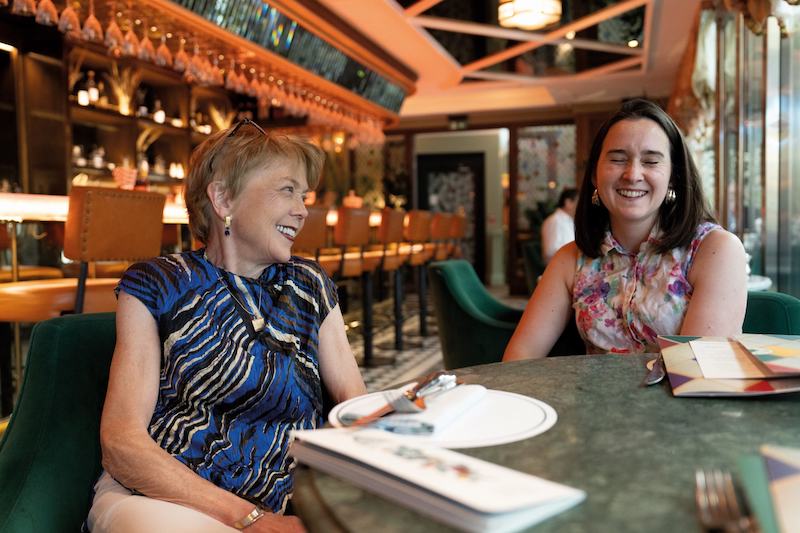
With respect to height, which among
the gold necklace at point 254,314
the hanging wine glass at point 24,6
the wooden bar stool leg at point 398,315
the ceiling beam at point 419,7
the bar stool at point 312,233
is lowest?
the wooden bar stool leg at point 398,315

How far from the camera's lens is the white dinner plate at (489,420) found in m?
0.76

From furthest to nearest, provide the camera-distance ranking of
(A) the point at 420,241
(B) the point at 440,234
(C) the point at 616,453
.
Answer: (B) the point at 440,234, (A) the point at 420,241, (C) the point at 616,453

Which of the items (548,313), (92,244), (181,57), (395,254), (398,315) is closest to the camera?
(548,313)

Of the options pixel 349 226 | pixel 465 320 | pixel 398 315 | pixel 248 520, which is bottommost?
pixel 398 315

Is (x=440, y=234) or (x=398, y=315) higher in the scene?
(x=440, y=234)

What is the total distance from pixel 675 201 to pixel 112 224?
2.14m

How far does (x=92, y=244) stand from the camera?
2.78m

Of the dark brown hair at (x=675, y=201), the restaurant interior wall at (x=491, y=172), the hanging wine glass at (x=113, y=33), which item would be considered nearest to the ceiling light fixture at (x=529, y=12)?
the hanging wine glass at (x=113, y=33)

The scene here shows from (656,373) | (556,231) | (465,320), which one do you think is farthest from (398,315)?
(656,373)

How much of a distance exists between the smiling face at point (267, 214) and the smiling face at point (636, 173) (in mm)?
828

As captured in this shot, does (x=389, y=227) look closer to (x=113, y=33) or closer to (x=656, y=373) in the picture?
(x=113, y=33)

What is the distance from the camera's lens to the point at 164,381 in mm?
1308

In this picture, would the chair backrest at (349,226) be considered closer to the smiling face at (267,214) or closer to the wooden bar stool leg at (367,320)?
the wooden bar stool leg at (367,320)

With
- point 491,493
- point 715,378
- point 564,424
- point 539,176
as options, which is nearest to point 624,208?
point 715,378
